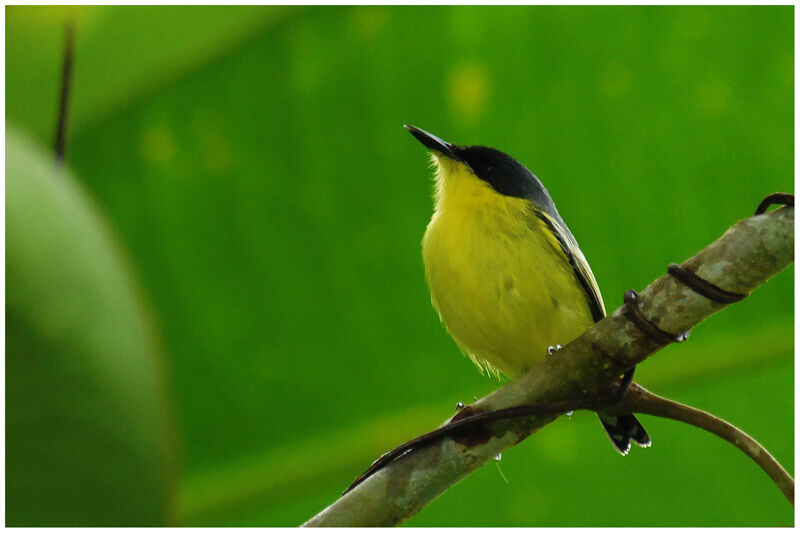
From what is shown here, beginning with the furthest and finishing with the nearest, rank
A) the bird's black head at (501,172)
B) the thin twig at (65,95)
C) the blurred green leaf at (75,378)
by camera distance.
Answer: the bird's black head at (501,172), the thin twig at (65,95), the blurred green leaf at (75,378)

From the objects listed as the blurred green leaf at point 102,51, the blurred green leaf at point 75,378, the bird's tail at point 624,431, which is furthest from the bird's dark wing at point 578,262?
the blurred green leaf at point 75,378

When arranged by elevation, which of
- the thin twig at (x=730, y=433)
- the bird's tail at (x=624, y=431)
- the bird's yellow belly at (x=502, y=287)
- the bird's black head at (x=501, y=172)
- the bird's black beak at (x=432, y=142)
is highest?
the bird's black beak at (x=432, y=142)

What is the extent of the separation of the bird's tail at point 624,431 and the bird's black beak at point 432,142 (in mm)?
440

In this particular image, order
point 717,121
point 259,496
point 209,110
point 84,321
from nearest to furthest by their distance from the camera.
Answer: point 84,321 → point 259,496 → point 717,121 → point 209,110

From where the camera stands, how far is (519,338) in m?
1.31

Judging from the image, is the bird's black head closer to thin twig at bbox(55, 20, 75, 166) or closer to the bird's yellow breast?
the bird's yellow breast

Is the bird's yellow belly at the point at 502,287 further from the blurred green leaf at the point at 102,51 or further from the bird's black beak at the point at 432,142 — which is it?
the blurred green leaf at the point at 102,51

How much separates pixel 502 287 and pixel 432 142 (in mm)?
241

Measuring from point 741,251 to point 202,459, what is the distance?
844 millimetres

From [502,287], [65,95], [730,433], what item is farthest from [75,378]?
[502,287]

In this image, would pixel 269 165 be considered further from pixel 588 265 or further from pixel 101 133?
pixel 588 265

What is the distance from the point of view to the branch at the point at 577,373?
0.70m

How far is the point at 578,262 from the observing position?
1.30m

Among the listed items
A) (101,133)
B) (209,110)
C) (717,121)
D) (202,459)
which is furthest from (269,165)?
(717,121)
